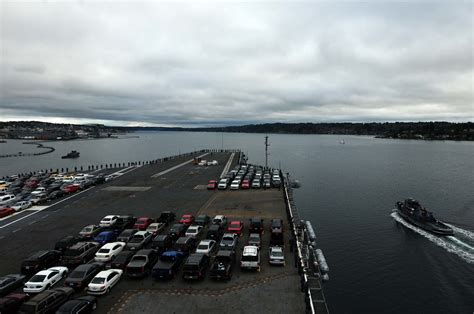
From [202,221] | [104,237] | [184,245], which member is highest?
[184,245]

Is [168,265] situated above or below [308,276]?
above

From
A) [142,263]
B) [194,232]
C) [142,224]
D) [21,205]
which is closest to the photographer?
[142,263]

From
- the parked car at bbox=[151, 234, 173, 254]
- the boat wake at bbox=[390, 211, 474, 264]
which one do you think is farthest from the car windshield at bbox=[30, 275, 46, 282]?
the boat wake at bbox=[390, 211, 474, 264]

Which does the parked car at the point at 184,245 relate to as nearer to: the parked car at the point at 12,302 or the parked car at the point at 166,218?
the parked car at the point at 166,218

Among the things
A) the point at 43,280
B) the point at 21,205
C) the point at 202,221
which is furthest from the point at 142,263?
the point at 21,205

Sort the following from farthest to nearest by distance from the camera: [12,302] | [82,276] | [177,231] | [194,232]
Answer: [177,231]
[194,232]
[82,276]
[12,302]

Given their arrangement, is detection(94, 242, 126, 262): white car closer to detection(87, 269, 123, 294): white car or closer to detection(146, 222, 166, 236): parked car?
detection(87, 269, 123, 294): white car

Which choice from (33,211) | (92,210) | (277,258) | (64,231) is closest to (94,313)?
(277,258)

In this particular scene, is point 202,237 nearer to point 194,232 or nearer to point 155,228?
point 194,232
